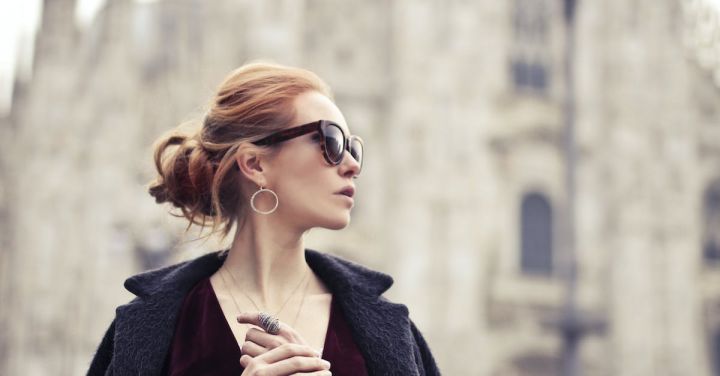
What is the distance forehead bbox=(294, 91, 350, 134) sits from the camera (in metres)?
2.03

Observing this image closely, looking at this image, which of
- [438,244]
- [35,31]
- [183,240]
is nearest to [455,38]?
[438,244]

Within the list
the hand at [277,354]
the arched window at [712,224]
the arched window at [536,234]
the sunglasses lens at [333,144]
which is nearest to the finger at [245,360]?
the hand at [277,354]

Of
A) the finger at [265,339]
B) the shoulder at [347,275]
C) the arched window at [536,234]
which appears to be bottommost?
the arched window at [536,234]

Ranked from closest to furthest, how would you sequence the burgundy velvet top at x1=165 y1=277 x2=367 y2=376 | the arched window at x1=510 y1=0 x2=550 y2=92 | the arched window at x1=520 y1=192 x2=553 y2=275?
the burgundy velvet top at x1=165 y1=277 x2=367 y2=376 < the arched window at x1=520 y1=192 x2=553 y2=275 < the arched window at x1=510 y1=0 x2=550 y2=92

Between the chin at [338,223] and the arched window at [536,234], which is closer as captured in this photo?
the chin at [338,223]

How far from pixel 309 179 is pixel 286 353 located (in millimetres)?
394

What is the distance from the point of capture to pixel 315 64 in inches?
722

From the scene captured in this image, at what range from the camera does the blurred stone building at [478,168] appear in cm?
1736

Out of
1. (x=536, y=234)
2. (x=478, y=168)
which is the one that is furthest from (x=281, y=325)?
(x=536, y=234)

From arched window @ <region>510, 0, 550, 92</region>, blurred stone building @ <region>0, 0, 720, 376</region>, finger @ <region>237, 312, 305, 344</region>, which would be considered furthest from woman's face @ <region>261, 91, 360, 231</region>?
arched window @ <region>510, 0, 550, 92</region>

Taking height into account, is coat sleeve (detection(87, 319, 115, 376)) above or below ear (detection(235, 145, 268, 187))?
below

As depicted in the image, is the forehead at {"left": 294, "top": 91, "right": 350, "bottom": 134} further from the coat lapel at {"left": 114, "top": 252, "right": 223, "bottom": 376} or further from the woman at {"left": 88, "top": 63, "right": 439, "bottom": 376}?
the coat lapel at {"left": 114, "top": 252, "right": 223, "bottom": 376}

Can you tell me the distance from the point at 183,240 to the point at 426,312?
14845mm

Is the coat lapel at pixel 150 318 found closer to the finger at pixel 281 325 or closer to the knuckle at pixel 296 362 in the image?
the finger at pixel 281 325
